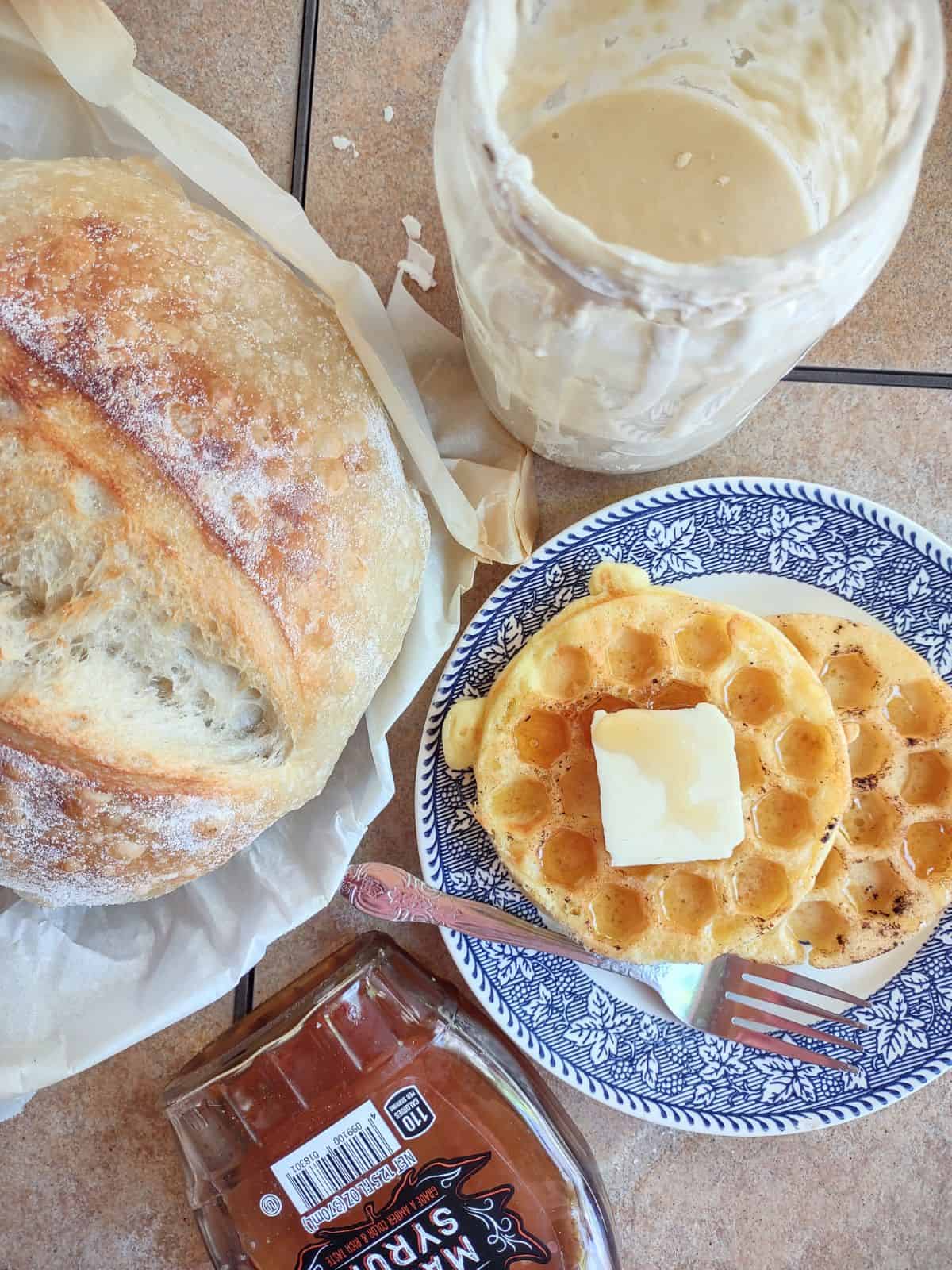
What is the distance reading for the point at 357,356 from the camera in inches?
27.3

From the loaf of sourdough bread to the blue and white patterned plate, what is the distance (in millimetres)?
175

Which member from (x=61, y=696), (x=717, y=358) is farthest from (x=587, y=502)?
(x=61, y=696)

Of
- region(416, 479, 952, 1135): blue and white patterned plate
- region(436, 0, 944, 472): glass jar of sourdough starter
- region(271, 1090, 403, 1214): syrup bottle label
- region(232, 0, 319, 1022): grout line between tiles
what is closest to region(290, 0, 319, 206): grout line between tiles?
region(232, 0, 319, 1022): grout line between tiles

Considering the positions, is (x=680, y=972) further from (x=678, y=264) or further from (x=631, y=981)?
(x=678, y=264)

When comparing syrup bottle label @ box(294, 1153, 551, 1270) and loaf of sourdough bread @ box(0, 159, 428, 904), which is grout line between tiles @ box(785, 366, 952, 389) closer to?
loaf of sourdough bread @ box(0, 159, 428, 904)

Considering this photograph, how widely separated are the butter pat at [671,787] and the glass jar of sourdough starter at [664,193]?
0.64 feet

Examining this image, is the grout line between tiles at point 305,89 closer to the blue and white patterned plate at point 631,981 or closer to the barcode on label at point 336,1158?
the blue and white patterned plate at point 631,981

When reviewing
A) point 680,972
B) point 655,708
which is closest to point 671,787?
point 655,708

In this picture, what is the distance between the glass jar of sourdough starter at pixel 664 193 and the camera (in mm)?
459

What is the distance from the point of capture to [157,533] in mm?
595

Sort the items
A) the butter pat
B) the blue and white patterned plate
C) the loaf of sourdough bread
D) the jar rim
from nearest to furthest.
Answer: the jar rim → the loaf of sourdough bread → the butter pat → the blue and white patterned plate

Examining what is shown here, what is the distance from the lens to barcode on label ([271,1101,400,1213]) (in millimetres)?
781

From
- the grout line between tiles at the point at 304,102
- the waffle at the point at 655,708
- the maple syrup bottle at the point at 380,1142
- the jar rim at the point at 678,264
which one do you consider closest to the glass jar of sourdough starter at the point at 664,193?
the jar rim at the point at 678,264

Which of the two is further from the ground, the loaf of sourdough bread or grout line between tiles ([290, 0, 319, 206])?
grout line between tiles ([290, 0, 319, 206])
